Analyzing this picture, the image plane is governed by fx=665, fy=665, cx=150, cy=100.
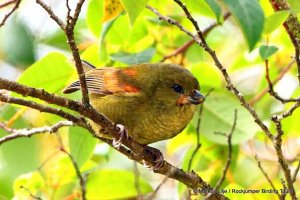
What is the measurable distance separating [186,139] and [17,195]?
124cm

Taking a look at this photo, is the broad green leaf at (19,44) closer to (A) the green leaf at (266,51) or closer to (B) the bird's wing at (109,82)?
(B) the bird's wing at (109,82)

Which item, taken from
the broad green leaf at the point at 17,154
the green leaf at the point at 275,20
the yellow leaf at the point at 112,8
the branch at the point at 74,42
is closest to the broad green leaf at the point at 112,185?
the broad green leaf at the point at 17,154

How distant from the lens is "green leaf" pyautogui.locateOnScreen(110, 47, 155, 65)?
3.49 metres

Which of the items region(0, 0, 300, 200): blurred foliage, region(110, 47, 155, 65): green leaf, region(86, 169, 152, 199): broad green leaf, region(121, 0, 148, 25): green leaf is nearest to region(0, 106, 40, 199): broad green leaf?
region(0, 0, 300, 200): blurred foliage

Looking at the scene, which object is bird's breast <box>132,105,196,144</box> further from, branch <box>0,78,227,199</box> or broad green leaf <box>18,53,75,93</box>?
broad green leaf <box>18,53,75,93</box>

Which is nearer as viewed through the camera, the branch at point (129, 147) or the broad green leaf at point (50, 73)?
the branch at point (129, 147)

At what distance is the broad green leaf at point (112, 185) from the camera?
3.89m

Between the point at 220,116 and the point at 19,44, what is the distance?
1315 millimetres

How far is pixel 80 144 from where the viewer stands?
135 inches

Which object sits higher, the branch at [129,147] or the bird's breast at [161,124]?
the bird's breast at [161,124]

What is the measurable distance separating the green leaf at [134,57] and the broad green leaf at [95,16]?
289 mm

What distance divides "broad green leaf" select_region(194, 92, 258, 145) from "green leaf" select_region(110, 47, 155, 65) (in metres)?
0.47

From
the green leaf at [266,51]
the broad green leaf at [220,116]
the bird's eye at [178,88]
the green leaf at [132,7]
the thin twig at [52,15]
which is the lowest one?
the thin twig at [52,15]

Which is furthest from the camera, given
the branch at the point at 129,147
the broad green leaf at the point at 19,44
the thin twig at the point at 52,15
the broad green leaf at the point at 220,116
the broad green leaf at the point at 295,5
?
the broad green leaf at the point at 19,44
